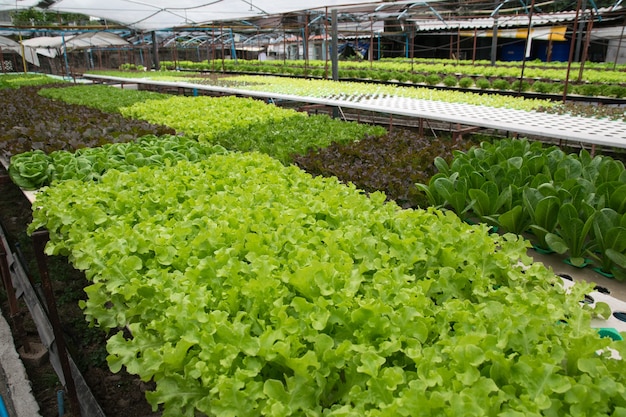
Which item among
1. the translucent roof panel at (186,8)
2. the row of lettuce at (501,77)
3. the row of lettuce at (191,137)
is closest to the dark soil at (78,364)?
the row of lettuce at (191,137)

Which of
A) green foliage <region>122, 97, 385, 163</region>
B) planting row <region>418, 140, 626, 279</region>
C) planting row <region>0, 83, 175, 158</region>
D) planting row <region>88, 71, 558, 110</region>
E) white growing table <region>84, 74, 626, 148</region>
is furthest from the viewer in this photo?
planting row <region>88, 71, 558, 110</region>

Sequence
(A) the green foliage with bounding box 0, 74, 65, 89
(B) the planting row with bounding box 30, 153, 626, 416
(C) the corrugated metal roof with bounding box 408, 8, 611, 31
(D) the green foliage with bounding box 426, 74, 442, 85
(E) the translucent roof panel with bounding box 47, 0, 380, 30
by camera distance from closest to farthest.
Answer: (B) the planting row with bounding box 30, 153, 626, 416 < (E) the translucent roof panel with bounding box 47, 0, 380, 30 < (D) the green foliage with bounding box 426, 74, 442, 85 < (A) the green foliage with bounding box 0, 74, 65, 89 < (C) the corrugated metal roof with bounding box 408, 8, 611, 31

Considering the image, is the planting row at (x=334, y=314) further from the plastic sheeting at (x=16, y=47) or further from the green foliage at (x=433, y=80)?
the plastic sheeting at (x=16, y=47)

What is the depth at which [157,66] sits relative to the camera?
2325 centimetres

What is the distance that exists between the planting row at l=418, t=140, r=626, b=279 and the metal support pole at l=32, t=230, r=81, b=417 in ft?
9.62

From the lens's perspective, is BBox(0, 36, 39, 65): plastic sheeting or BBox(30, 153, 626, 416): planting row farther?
BBox(0, 36, 39, 65): plastic sheeting

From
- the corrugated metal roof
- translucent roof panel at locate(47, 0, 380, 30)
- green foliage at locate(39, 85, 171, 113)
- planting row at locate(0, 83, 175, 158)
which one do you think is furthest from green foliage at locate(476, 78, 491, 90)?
planting row at locate(0, 83, 175, 158)

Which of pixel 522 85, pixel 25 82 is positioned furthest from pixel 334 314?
pixel 25 82

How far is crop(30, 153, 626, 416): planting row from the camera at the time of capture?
1467 mm

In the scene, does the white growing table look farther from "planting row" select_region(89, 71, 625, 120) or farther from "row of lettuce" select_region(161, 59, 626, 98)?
"row of lettuce" select_region(161, 59, 626, 98)

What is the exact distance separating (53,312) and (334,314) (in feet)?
8.95

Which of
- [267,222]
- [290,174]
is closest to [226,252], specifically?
[267,222]

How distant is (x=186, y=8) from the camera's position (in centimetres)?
1459

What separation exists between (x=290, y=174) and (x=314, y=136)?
204 centimetres
